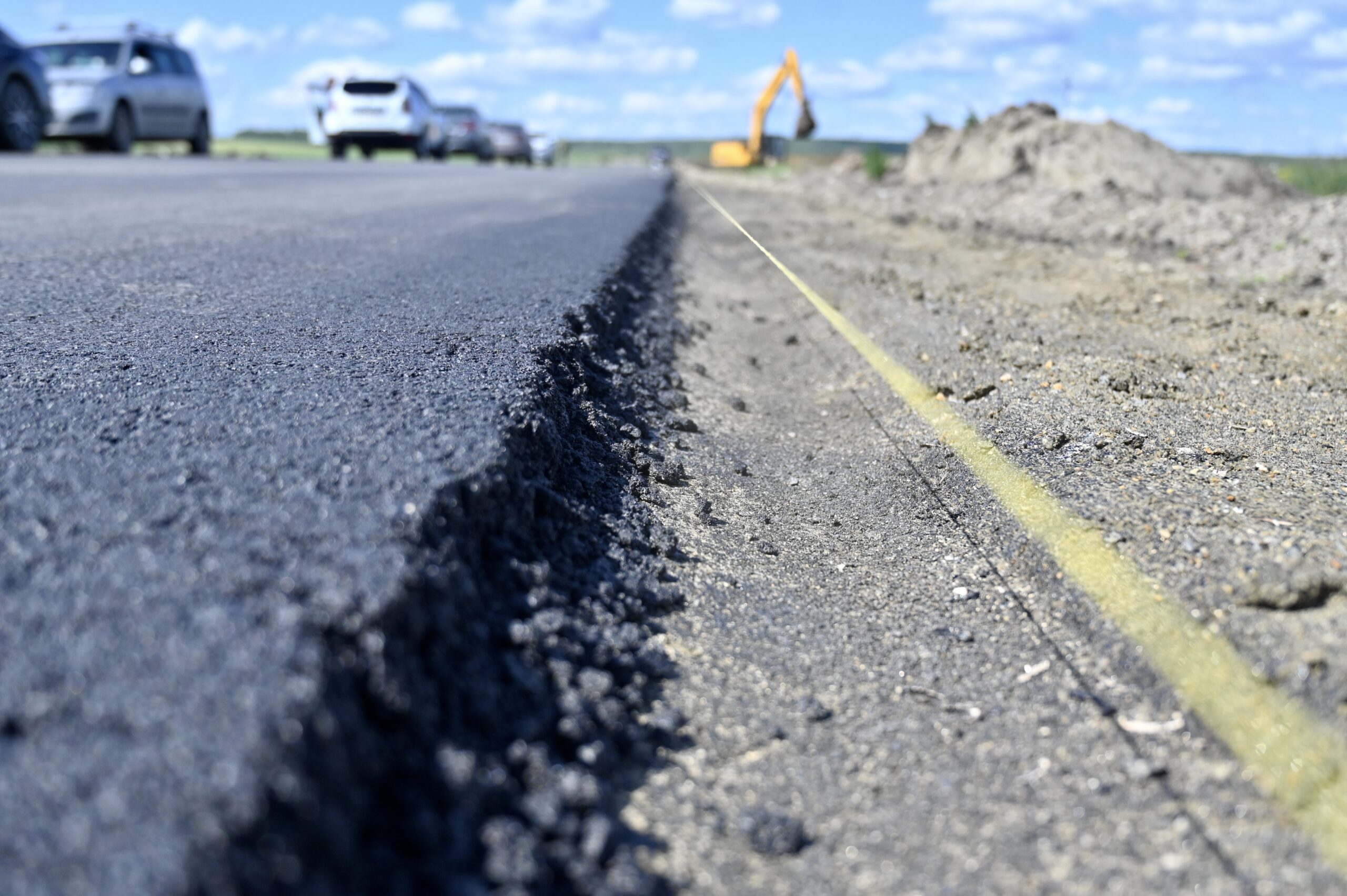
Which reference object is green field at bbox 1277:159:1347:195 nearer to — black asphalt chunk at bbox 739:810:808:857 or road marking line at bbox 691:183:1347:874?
road marking line at bbox 691:183:1347:874

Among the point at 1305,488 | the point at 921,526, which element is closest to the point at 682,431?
the point at 921,526

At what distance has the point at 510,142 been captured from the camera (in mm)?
31719

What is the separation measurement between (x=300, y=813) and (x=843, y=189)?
19986 millimetres

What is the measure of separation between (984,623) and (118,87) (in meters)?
15.5

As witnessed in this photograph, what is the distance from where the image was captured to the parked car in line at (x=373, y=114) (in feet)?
67.9

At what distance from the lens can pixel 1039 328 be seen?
564cm

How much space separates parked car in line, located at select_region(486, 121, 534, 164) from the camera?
103ft

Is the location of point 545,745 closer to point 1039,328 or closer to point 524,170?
point 1039,328

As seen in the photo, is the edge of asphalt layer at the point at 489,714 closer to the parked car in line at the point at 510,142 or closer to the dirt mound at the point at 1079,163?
the dirt mound at the point at 1079,163

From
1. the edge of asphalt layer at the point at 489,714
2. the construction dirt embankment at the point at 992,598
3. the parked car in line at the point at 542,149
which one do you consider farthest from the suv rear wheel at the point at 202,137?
the parked car in line at the point at 542,149

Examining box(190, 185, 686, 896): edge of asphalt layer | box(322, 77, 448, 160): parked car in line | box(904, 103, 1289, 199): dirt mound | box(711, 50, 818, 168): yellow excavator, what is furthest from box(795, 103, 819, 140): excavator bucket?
box(190, 185, 686, 896): edge of asphalt layer

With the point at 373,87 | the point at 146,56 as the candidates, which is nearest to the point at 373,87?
the point at 373,87

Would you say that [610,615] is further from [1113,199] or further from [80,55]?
[80,55]

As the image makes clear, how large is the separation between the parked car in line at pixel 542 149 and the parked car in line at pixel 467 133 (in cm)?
1020
